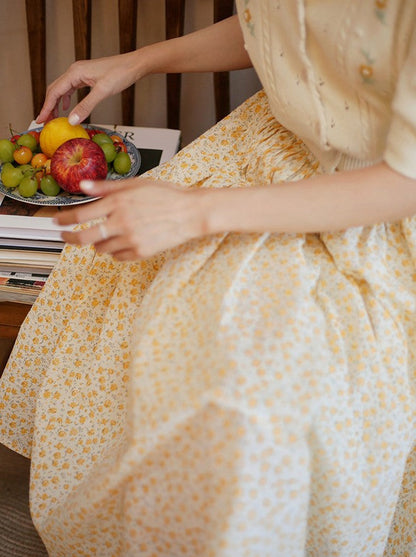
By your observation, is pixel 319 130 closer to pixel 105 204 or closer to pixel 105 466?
pixel 105 204

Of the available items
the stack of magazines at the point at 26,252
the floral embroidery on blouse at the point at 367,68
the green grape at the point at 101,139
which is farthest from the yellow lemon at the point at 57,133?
the floral embroidery on blouse at the point at 367,68

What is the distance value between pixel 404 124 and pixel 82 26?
0.89 meters

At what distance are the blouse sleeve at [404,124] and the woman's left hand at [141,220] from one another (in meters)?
0.22

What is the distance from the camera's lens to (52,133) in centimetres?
108

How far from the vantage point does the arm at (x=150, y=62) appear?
1015 mm

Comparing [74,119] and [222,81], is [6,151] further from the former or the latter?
[222,81]

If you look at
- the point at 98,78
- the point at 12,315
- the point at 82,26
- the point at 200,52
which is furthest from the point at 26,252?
the point at 82,26

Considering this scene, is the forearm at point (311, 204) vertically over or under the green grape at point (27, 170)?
over

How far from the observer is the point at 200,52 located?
1032 mm

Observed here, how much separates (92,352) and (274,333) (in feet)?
0.96

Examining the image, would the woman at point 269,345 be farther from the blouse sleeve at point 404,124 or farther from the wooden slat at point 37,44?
the wooden slat at point 37,44

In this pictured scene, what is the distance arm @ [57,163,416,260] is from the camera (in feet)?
2.22

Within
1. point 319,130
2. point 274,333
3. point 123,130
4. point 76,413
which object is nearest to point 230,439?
point 274,333

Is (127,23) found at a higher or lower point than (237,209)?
higher
